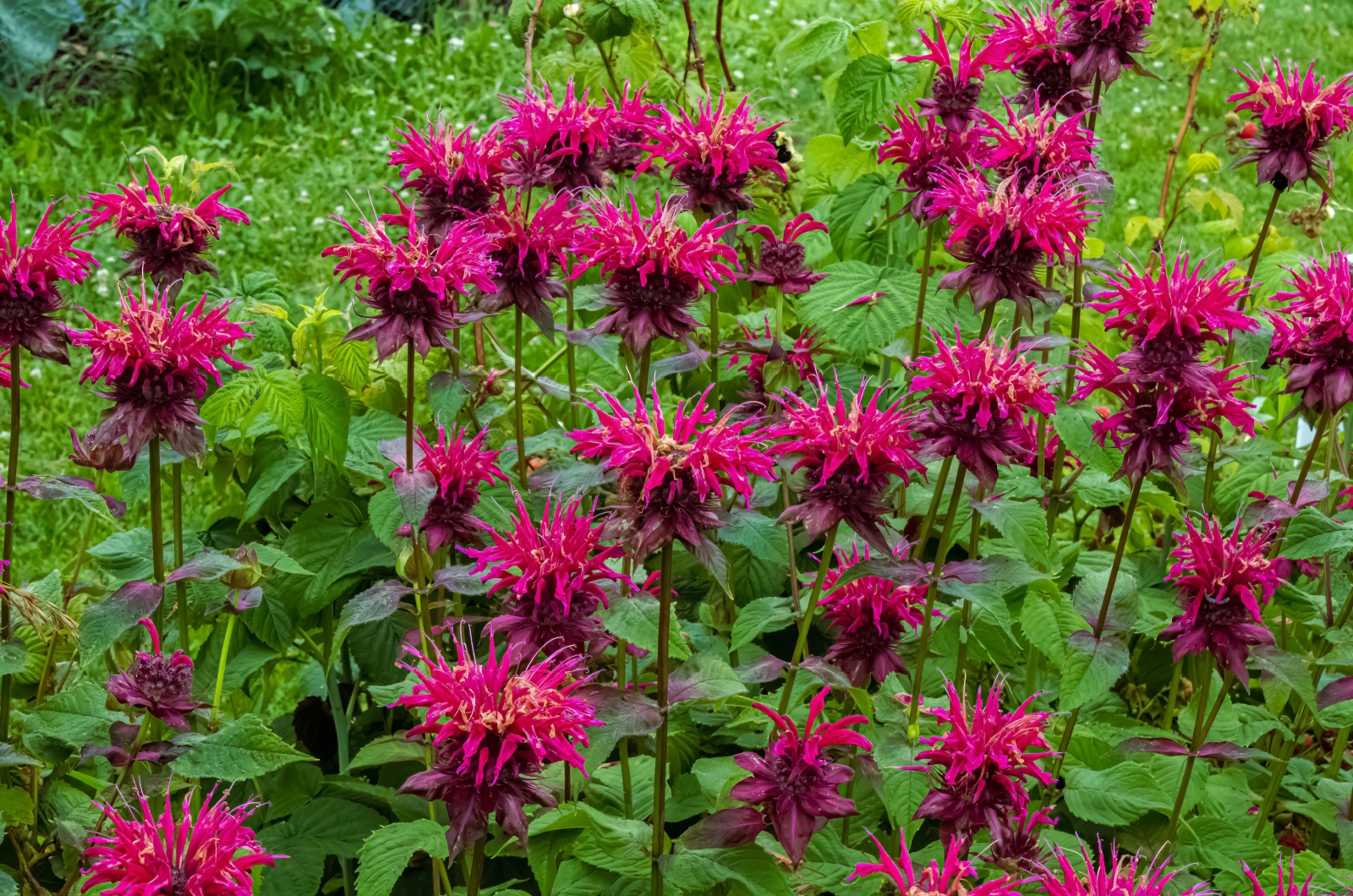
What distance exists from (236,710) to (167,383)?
3.18ft

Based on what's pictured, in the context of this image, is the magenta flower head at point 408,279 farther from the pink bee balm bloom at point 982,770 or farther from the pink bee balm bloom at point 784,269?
the pink bee balm bloom at point 982,770

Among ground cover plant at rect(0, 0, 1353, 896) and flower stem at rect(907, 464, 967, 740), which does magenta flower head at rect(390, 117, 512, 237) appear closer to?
ground cover plant at rect(0, 0, 1353, 896)

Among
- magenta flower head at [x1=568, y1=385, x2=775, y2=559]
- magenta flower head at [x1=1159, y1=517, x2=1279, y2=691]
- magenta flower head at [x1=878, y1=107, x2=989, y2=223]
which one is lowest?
magenta flower head at [x1=1159, y1=517, x2=1279, y2=691]

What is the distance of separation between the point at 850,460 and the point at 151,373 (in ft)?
2.97

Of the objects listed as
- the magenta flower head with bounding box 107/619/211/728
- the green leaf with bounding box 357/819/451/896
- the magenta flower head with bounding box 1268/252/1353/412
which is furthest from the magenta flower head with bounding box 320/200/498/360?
the magenta flower head with bounding box 1268/252/1353/412

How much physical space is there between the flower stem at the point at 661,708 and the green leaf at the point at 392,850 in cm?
25

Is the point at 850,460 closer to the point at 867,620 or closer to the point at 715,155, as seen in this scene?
the point at 867,620

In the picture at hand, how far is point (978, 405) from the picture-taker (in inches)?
65.9

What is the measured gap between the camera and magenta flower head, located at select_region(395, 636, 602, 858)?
4.58 feet

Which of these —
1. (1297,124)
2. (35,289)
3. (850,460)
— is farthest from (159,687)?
(1297,124)

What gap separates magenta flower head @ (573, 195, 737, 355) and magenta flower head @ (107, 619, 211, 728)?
75cm

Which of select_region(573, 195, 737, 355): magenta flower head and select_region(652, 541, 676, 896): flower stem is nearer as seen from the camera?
select_region(652, 541, 676, 896): flower stem

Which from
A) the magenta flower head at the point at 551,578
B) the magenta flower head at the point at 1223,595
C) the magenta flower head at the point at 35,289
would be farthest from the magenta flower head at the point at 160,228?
the magenta flower head at the point at 1223,595

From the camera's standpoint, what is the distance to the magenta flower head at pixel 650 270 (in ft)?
6.09
